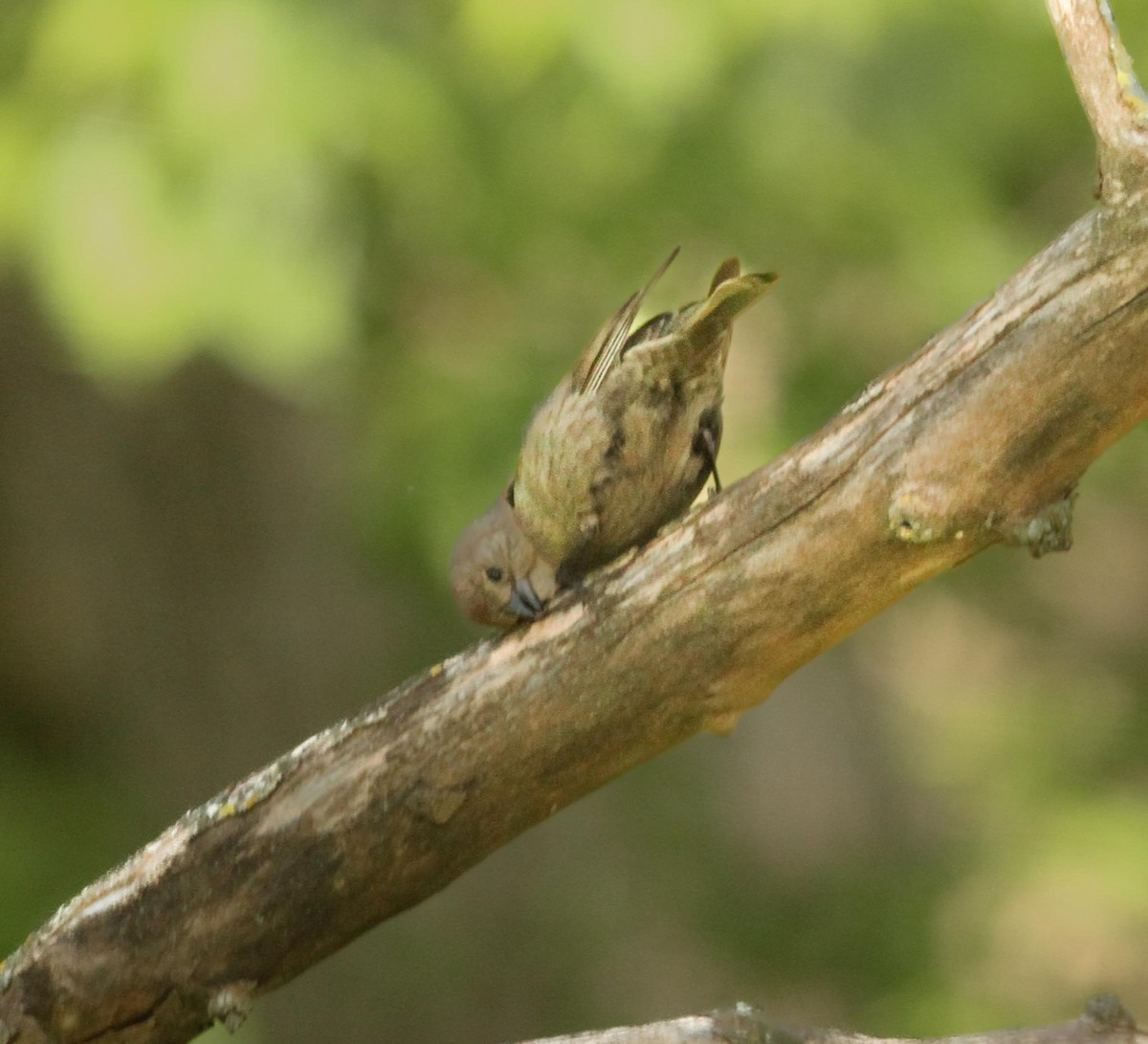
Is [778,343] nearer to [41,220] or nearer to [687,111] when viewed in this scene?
[687,111]

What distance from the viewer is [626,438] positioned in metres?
3.91

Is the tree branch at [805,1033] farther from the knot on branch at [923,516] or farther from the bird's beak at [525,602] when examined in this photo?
the bird's beak at [525,602]

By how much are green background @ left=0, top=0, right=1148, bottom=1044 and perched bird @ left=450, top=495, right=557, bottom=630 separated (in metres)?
0.75

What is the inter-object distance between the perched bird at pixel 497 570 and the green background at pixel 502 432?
75cm

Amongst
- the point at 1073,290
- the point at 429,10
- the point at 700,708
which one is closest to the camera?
the point at 1073,290

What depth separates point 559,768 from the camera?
3.24 m

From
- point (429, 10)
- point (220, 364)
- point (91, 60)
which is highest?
point (220, 364)

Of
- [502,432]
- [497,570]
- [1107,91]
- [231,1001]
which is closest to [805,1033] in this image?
[231,1001]

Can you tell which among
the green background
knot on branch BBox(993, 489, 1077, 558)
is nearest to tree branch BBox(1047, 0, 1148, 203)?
knot on branch BBox(993, 489, 1077, 558)

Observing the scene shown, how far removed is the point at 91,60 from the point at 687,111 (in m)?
2.05

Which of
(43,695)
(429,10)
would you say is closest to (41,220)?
(429,10)

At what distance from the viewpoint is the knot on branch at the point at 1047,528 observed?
9.45 feet

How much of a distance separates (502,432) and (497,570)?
1.45m

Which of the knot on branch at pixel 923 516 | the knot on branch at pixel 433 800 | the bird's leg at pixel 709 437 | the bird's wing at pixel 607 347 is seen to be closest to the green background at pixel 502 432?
the bird's wing at pixel 607 347
